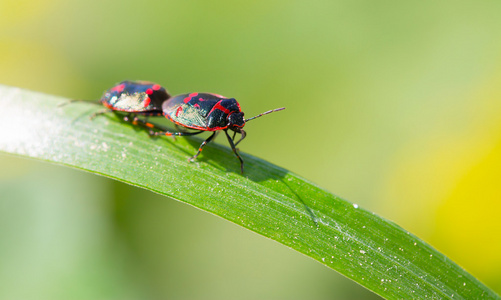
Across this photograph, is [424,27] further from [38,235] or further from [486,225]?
[38,235]

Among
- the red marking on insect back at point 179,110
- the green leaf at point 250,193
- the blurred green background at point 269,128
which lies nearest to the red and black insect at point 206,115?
the red marking on insect back at point 179,110

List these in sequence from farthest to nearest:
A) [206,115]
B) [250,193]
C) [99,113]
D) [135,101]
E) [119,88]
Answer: [119,88] < [135,101] < [99,113] < [206,115] < [250,193]

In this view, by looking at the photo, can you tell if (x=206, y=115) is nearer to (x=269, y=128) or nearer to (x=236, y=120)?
(x=236, y=120)

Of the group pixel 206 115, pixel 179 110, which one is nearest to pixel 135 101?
pixel 179 110

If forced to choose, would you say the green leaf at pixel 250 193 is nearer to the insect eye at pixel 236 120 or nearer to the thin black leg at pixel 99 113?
the thin black leg at pixel 99 113

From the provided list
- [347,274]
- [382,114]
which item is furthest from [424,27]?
[347,274]

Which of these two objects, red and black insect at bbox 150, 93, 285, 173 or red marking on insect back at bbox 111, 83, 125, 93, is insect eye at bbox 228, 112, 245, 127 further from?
red marking on insect back at bbox 111, 83, 125, 93

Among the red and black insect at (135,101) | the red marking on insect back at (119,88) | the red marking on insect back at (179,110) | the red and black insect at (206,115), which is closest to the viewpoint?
the red and black insect at (206,115)

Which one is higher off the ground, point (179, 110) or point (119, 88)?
point (179, 110)
